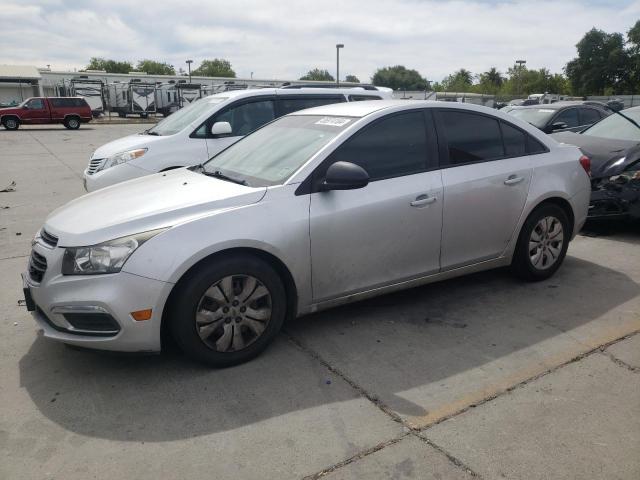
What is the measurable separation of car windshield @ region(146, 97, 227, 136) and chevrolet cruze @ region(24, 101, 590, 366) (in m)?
3.30

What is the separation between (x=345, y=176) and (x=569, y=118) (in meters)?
9.66

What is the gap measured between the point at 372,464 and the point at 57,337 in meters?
2.00

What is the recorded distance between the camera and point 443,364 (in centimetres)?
343

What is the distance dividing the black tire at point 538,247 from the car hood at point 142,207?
2.45 metres

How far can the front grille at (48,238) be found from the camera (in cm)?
330

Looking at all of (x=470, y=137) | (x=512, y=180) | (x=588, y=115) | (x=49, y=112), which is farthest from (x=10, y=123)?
(x=512, y=180)

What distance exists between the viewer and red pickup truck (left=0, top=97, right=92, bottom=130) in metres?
28.5

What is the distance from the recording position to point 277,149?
4.10 m

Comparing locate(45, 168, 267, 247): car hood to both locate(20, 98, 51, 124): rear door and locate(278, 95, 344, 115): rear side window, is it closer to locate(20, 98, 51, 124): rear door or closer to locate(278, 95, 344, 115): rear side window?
locate(278, 95, 344, 115): rear side window

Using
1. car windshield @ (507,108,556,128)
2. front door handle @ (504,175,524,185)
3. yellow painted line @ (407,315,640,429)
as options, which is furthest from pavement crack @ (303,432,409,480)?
car windshield @ (507,108,556,128)

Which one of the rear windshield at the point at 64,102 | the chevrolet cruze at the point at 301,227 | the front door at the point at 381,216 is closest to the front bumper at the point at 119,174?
the chevrolet cruze at the point at 301,227

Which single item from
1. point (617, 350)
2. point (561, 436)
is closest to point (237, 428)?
point (561, 436)

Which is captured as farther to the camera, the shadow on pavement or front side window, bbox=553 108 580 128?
front side window, bbox=553 108 580 128

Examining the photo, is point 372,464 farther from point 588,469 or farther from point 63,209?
point 63,209
